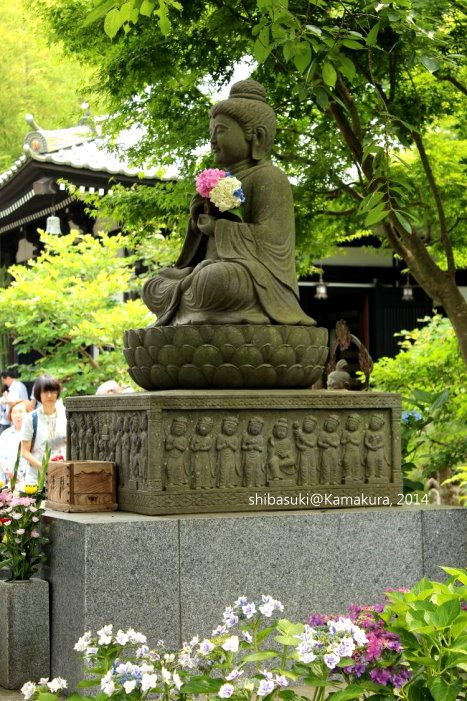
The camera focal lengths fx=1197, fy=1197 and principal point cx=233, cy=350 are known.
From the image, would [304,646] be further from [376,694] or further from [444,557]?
[444,557]

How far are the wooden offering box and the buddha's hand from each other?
1.53m

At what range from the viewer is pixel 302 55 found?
564 centimetres

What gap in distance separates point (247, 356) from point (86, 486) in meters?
1.16

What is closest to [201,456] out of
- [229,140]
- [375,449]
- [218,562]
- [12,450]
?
[218,562]

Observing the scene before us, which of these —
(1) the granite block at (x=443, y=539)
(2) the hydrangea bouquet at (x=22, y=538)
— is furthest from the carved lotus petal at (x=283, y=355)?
(2) the hydrangea bouquet at (x=22, y=538)

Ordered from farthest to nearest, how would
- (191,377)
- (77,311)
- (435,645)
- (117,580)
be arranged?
(77,311) → (191,377) → (117,580) → (435,645)

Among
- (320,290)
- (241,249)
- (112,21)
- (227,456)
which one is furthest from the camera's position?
(320,290)

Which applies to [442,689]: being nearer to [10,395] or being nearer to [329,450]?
[329,450]

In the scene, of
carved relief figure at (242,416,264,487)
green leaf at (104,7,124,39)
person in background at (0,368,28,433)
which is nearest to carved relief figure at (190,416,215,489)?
carved relief figure at (242,416,264,487)

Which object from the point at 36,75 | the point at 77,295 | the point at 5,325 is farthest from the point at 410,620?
the point at 36,75

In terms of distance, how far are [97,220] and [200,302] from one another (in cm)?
1219

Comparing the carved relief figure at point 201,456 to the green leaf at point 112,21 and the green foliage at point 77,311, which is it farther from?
the green foliage at point 77,311

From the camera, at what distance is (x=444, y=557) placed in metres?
6.91

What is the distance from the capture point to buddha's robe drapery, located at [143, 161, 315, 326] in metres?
6.95
